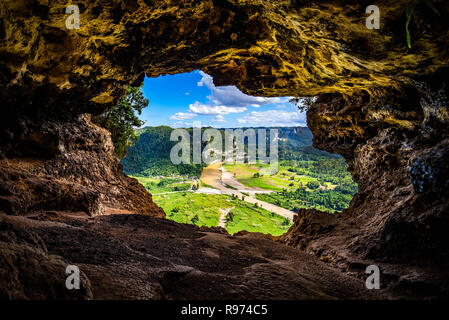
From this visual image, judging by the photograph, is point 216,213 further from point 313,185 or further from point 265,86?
point 313,185

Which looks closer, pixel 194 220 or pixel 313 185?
pixel 194 220

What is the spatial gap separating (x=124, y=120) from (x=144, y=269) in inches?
830

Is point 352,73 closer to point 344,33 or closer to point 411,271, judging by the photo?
point 344,33

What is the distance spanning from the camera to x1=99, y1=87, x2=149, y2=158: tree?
21.4 m

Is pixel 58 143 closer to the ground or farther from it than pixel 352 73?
closer to the ground

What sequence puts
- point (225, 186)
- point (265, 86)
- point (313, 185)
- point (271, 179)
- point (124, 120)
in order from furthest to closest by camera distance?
point (271, 179)
point (313, 185)
point (225, 186)
point (124, 120)
point (265, 86)

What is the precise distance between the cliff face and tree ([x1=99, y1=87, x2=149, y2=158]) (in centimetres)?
743

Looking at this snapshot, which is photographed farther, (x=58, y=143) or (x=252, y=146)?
(x=252, y=146)

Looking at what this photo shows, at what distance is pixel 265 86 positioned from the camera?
1376 centimetres

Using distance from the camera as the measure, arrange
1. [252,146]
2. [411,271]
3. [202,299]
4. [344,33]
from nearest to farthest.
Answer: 1. [202,299]
2. [411,271]
3. [344,33]
4. [252,146]

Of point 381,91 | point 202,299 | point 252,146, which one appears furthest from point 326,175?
point 202,299

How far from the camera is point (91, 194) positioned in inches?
359

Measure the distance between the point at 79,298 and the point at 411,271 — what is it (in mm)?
6242

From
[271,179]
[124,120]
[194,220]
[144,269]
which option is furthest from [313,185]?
[144,269]
